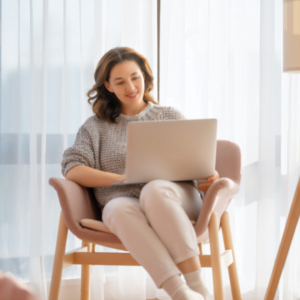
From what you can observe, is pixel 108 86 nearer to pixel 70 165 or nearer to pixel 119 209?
pixel 70 165

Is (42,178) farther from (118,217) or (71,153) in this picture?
(118,217)

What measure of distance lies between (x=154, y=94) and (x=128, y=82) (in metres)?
0.41

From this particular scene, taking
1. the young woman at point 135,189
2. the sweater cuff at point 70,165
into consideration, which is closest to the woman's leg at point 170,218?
the young woman at point 135,189

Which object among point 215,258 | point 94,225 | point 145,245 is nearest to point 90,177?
point 94,225

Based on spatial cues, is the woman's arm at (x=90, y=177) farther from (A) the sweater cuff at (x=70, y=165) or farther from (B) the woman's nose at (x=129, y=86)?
(B) the woman's nose at (x=129, y=86)

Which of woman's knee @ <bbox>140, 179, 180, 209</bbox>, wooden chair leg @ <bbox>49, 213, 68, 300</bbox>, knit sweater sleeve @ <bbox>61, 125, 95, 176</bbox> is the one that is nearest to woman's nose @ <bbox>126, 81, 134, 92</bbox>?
knit sweater sleeve @ <bbox>61, 125, 95, 176</bbox>

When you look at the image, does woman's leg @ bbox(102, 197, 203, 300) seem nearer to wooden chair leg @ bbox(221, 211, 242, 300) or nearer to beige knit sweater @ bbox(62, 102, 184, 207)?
beige knit sweater @ bbox(62, 102, 184, 207)

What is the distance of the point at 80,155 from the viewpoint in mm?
1704

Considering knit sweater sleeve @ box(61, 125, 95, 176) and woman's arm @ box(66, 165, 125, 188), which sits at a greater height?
knit sweater sleeve @ box(61, 125, 95, 176)

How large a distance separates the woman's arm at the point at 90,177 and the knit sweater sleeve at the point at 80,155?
0.11ft

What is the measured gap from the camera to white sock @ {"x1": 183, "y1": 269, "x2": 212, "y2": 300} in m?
1.28

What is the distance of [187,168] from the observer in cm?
142

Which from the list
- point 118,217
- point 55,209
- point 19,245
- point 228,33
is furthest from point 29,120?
point 228,33

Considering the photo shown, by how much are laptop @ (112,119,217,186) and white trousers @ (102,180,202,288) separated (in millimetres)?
65
